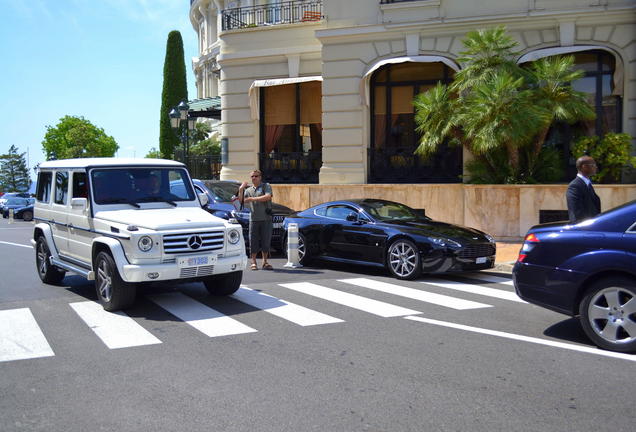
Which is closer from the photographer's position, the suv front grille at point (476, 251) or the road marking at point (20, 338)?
the road marking at point (20, 338)

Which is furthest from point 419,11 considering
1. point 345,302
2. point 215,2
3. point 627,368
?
point 215,2

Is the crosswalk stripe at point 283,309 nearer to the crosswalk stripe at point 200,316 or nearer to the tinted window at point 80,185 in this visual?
the crosswalk stripe at point 200,316

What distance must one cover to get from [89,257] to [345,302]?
365 centimetres

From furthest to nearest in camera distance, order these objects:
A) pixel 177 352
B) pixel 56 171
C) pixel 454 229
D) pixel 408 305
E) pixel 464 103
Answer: pixel 464 103
pixel 454 229
pixel 56 171
pixel 408 305
pixel 177 352

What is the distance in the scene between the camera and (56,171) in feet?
32.8

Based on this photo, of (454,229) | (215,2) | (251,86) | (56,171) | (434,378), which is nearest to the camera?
(434,378)

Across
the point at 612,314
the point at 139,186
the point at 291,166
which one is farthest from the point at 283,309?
the point at 291,166

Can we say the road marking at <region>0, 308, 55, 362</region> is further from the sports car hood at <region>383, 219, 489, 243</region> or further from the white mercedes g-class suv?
the sports car hood at <region>383, 219, 489, 243</region>

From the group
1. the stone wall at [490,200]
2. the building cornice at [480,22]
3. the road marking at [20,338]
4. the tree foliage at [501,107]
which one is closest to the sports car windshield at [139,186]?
the road marking at [20,338]

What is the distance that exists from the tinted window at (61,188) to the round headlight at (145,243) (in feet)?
8.07

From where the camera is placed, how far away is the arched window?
18.5m

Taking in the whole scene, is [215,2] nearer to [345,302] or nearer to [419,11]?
[419,11]

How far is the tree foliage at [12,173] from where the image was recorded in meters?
97.3

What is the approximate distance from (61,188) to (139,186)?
1.44m
